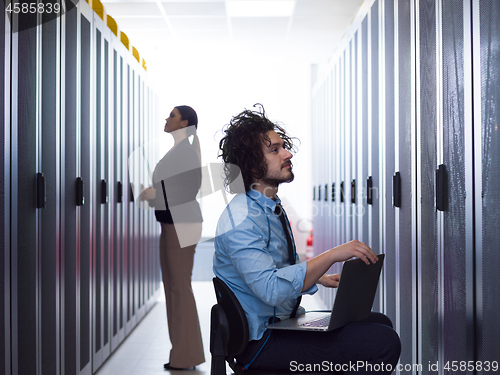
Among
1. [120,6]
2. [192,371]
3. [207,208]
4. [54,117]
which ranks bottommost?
[192,371]

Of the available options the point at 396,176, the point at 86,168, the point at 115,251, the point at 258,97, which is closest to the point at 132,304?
the point at 115,251

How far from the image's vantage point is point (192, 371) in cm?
270

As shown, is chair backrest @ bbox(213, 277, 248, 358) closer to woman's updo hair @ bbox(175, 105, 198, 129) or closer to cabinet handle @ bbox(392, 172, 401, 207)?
cabinet handle @ bbox(392, 172, 401, 207)

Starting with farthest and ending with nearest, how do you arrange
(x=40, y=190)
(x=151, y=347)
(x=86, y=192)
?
(x=151, y=347)
(x=86, y=192)
(x=40, y=190)

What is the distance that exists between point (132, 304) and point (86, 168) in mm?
1409

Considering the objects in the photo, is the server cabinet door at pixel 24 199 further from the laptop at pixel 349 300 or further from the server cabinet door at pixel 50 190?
the laptop at pixel 349 300

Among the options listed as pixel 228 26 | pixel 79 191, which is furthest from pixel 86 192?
pixel 228 26

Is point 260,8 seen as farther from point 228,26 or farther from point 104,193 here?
point 104,193

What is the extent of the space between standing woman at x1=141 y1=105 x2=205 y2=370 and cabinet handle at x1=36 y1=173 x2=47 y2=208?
2.97 ft

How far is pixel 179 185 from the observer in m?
2.71

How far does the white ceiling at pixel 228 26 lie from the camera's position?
170 inches

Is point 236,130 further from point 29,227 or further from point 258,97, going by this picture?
point 258,97

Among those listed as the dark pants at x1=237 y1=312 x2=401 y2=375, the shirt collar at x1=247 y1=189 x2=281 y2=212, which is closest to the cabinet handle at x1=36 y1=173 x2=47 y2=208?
the shirt collar at x1=247 y1=189 x2=281 y2=212

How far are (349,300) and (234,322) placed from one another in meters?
0.32
